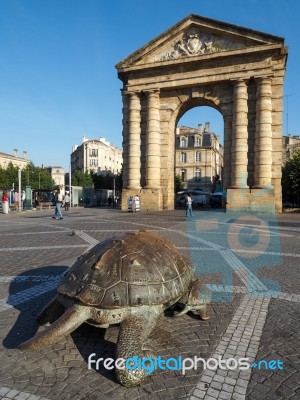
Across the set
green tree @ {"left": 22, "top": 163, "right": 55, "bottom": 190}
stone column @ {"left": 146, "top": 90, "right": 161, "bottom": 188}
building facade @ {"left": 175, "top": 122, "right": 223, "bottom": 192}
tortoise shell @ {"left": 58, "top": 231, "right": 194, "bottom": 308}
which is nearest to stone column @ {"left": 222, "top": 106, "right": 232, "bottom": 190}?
stone column @ {"left": 146, "top": 90, "right": 161, "bottom": 188}

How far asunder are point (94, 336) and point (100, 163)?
9200cm

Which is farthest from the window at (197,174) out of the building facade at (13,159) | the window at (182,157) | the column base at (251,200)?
the building facade at (13,159)

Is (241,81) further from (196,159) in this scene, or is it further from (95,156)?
(95,156)

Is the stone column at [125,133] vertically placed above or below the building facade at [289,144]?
below

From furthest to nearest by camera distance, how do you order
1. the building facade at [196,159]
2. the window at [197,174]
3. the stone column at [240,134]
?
1. the window at [197,174]
2. the building facade at [196,159]
3. the stone column at [240,134]

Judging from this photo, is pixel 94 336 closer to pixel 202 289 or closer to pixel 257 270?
pixel 202 289

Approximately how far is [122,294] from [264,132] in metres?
22.2

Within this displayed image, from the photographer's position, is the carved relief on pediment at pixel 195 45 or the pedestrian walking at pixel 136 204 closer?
the pedestrian walking at pixel 136 204

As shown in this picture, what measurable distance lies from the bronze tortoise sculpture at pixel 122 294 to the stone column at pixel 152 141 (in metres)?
22.1

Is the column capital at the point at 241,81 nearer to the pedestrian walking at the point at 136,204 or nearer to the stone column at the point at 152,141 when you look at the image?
the stone column at the point at 152,141

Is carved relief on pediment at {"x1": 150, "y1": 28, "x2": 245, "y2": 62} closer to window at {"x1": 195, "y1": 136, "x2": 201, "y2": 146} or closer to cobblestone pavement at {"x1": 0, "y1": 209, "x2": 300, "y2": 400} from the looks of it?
cobblestone pavement at {"x1": 0, "y1": 209, "x2": 300, "y2": 400}

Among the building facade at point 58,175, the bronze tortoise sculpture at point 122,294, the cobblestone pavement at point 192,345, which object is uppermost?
the building facade at point 58,175

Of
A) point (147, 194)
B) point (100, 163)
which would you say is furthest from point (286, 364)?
point (100, 163)

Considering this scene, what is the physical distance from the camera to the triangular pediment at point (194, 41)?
75.2ft
